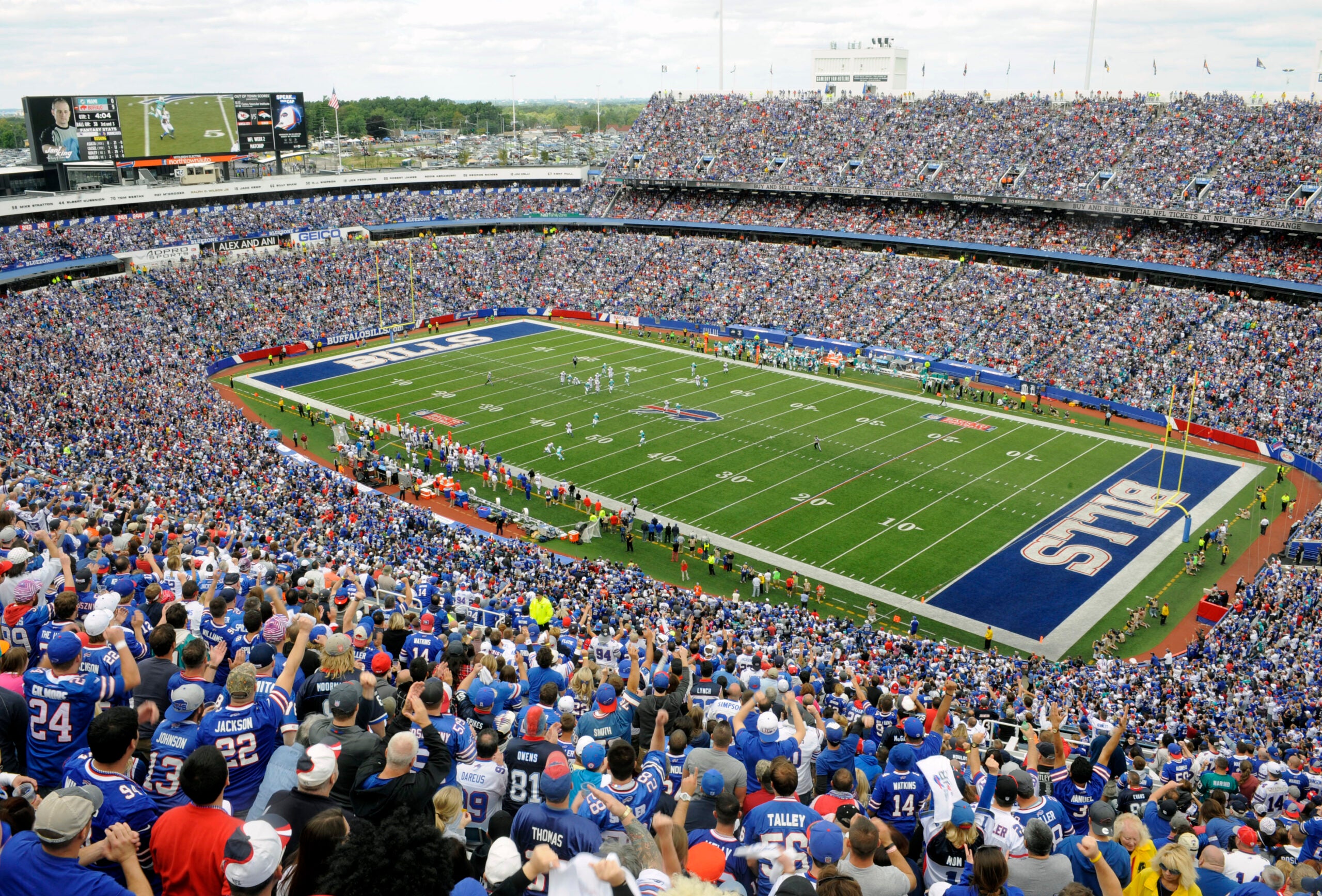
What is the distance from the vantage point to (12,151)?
84.9 metres

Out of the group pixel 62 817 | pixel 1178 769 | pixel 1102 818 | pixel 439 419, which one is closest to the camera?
pixel 62 817

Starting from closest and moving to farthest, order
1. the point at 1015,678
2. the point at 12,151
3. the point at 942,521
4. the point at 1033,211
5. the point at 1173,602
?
the point at 1015,678
the point at 1173,602
the point at 942,521
the point at 1033,211
the point at 12,151

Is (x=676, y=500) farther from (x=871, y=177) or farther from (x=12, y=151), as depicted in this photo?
(x=12, y=151)

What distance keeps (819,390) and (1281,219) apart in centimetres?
2294

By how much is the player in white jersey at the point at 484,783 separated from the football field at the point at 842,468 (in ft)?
68.9

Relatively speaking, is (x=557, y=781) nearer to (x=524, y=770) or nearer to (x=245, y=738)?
(x=524, y=770)

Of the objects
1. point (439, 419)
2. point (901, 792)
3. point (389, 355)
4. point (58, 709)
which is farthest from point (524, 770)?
point (389, 355)

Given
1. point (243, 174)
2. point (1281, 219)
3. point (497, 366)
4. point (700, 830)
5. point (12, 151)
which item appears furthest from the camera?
point (12, 151)

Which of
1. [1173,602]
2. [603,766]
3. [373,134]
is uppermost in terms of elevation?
[373,134]

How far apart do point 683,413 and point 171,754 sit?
3824cm

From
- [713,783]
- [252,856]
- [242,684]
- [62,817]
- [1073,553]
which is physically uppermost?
[62,817]

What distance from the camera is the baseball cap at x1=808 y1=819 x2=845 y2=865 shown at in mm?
5371

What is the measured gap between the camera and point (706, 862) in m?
5.34

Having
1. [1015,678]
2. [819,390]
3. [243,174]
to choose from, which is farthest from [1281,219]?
[243,174]
